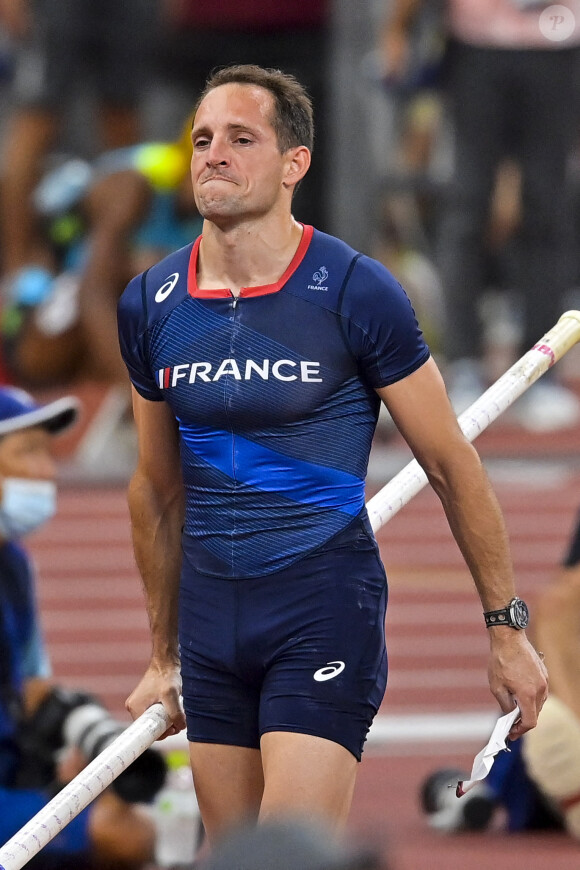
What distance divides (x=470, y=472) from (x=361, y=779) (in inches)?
108

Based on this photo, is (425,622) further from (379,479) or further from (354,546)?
(354,546)

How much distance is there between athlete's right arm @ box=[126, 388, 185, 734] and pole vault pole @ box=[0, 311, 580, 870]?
52 mm

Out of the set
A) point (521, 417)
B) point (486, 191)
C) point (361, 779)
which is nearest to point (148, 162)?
point (486, 191)

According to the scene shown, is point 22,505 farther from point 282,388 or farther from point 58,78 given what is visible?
point 58,78

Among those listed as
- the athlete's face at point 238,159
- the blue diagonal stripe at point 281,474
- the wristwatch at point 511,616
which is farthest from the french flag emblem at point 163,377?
the wristwatch at point 511,616

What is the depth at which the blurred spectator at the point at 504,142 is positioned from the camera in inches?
382

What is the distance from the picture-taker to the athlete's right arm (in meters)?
3.83

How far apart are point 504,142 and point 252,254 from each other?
6606 millimetres

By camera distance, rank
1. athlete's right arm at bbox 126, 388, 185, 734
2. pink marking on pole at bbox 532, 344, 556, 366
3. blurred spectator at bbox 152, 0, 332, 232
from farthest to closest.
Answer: blurred spectator at bbox 152, 0, 332, 232
pink marking on pole at bbox 532, 344, 556, 366
athlete's right arm at bbox 126, 388, 185, 734

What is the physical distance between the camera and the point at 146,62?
38.2 ft

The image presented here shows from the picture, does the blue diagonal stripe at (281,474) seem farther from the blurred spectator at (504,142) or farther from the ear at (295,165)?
the blurred spectator at (504,142)

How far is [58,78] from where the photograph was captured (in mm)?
11477

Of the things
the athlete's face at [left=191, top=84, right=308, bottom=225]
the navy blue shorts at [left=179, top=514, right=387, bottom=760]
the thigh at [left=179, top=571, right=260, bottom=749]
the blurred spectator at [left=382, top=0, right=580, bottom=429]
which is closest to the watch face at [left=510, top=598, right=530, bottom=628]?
the navy blue shorts at [left=179, top=514, right=387, bottom=760]

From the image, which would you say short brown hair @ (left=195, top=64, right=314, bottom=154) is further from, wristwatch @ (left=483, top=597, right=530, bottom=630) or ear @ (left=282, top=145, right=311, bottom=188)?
wristwatch @ (left=483, top=597, right=530, bottom=630)
